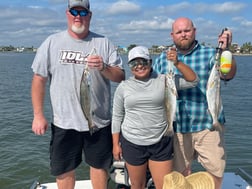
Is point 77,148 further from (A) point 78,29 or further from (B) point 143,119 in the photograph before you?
(A) point 78,29

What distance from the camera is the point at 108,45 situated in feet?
13.0

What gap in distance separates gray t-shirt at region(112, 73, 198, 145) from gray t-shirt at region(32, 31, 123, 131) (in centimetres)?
30

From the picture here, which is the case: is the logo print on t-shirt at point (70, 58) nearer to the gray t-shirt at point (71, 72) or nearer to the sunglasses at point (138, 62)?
the gray t-shirt at point (71, 72)

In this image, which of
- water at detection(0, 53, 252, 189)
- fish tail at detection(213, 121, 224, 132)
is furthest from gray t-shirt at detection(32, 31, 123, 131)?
water at detection(0, 53, 252, 189)

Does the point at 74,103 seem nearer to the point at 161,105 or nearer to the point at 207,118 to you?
the point at 161,105

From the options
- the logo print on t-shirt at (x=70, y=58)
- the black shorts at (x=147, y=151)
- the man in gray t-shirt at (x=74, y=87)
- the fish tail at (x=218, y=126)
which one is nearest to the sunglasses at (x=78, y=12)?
the man in gray t-shirt at (x=74, y=87)

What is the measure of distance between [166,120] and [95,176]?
4.08 ft

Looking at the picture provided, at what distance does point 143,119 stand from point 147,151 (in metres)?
0.40

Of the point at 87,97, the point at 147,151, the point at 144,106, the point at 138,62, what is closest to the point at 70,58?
the point at 87,97

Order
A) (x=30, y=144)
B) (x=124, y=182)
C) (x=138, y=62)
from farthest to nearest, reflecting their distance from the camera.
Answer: (x=30, y=144) < (x=124, y=182) < (x=138, y=62)

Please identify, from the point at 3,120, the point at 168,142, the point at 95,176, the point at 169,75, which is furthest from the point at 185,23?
the point at 3,120

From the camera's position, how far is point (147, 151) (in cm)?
381

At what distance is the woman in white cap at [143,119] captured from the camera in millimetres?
3658

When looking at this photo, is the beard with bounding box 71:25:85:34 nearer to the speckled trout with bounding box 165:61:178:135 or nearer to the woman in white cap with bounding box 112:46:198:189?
the woman in white cap with bounding box 112:46:198:189
